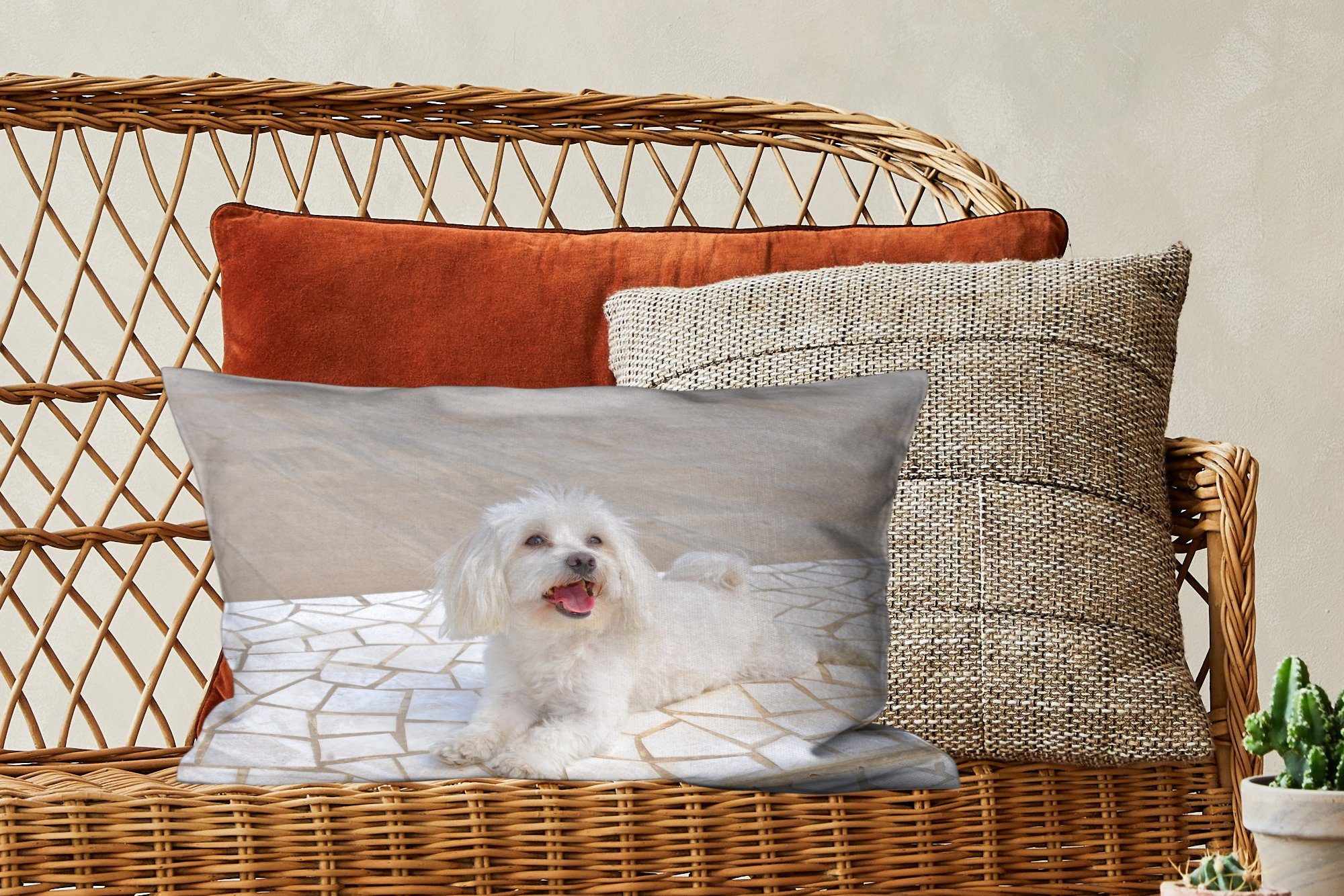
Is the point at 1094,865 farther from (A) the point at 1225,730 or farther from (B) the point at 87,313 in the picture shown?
(B) the point at 87,313

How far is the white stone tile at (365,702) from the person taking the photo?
2.88 ft

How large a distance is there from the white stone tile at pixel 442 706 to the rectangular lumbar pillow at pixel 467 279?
1.37 ft

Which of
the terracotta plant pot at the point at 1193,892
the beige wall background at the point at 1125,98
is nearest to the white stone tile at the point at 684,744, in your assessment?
the terracotta plant pot at the point at 1193,892

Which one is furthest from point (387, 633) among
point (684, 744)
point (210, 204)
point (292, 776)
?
point (210, 204)

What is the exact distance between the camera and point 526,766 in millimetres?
892

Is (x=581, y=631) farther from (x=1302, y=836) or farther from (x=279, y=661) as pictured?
(x=1302, y=836)

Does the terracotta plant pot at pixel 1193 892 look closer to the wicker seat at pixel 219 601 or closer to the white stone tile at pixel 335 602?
the wicker seat at pixel 219 601

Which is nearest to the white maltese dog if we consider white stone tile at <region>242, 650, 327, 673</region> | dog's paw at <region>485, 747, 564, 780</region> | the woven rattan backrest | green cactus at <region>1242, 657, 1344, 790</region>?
dog's paw at <region>485, 747, 564, 780</region>

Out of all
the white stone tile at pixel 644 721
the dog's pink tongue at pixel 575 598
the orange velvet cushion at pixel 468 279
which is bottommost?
the white stone tile at pixel 644 721

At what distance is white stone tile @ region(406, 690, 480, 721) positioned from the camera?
0.88 metres

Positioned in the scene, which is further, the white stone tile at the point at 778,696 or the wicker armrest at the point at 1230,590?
the wicker armrest at the point at 1230,590

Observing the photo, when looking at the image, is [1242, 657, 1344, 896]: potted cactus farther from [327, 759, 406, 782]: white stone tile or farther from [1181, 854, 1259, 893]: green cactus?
[327, 759, 406, 782]: white stone tile

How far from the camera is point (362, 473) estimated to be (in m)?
0.92

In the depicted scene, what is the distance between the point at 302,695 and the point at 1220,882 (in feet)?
2.07
